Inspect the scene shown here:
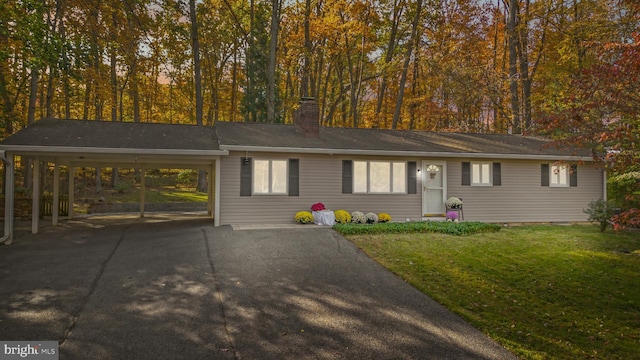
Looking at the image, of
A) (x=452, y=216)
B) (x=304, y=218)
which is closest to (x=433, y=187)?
(x=452, y=216)

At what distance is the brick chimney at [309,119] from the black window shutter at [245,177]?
269cm

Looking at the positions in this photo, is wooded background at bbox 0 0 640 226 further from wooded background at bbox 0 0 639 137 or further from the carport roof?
the carport roof

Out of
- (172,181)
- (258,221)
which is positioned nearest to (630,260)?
(258,221)

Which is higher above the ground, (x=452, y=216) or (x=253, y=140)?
(x=253, y=140)

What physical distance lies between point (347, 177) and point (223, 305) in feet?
24.9

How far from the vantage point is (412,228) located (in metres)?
10.7

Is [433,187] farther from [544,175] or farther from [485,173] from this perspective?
[544,175]

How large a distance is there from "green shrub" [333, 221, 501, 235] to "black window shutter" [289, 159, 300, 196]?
1.92m

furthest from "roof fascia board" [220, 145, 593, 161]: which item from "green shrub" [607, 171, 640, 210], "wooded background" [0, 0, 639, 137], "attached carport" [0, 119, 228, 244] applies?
"wooded background" [0, 0, 639, 137]

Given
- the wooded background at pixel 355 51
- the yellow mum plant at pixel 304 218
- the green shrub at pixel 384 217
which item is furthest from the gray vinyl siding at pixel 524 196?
the wooded background at pixel 355 51

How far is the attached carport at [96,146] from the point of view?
942 centimetres

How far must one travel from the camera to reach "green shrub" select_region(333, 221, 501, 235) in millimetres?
10219

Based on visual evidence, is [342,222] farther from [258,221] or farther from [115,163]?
[115,163]

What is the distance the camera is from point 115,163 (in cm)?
1313
